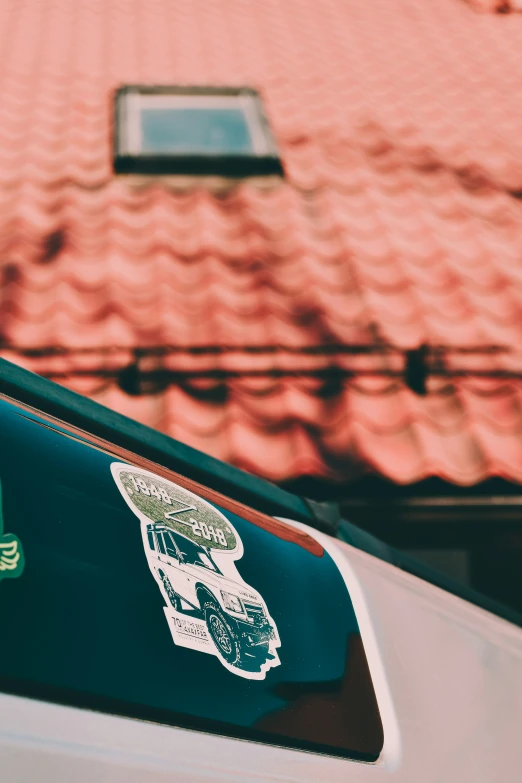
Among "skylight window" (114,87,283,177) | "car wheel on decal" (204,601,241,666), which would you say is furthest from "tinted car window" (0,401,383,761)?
"skylight window" (114,87,283,177)

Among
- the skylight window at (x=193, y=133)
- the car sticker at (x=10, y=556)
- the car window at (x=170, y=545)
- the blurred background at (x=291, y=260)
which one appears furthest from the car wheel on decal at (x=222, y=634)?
the skylight window at (x=193, y=133)

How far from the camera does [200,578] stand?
1.23m

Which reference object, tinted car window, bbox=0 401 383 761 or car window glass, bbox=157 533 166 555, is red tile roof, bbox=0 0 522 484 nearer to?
tinted car window, bbox=0 401 383 761

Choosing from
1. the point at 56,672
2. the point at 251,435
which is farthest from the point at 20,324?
the point at 56,672

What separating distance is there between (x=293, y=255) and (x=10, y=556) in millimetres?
2982

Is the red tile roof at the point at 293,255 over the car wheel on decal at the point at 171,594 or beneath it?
beneath

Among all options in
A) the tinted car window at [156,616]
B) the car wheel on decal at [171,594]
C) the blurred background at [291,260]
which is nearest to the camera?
the tinted car window at [156,616]

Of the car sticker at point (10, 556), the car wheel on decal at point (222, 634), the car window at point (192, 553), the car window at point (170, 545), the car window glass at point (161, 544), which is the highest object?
the car sticker at point (10, 556)

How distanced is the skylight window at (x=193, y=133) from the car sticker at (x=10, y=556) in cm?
366

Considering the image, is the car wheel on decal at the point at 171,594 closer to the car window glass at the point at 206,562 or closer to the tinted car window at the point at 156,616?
the tinted car window at the point at 156,616

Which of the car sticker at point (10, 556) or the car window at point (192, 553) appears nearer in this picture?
the car sticker at point (10, 556)

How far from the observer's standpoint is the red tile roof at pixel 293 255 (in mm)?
2977

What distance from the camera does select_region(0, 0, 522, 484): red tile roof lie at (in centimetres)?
298

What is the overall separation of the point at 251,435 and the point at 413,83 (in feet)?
13.1
